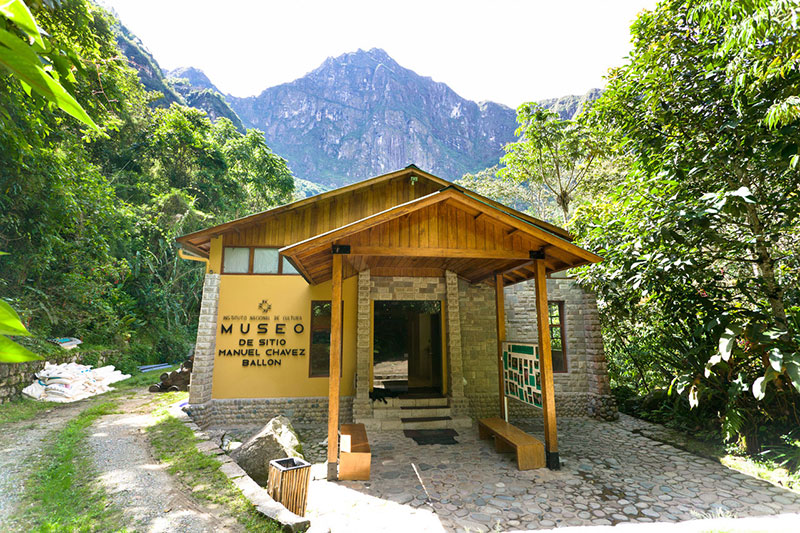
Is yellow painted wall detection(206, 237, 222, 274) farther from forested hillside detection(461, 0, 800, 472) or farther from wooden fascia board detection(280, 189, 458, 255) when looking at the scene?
forested hillside detection(461, 0, 800, 472)

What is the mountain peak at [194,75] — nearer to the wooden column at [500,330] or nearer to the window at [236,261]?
the window at [236,261]

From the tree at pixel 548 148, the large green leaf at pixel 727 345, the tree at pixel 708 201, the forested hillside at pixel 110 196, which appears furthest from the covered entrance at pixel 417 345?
the forested hillside at pixel 110 196

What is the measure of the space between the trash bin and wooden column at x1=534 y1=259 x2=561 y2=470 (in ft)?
11.9

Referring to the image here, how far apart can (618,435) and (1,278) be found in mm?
15059

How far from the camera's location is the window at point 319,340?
8.71 m

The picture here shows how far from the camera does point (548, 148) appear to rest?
14859mm

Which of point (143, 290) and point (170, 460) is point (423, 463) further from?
point (143, 290)

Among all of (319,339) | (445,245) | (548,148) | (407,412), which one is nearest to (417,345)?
(407,412)

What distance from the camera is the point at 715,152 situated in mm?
5566

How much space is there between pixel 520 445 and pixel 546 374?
1.11 m

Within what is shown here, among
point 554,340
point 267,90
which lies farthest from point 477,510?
point 267,90

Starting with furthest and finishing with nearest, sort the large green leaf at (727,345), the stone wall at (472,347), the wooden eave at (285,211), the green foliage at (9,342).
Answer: the stone wall at (472,347), the wooden eave at (285,211), the large green leaf at (727,345), the green foliage at (9,342)

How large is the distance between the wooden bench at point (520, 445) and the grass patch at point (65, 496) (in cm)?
492

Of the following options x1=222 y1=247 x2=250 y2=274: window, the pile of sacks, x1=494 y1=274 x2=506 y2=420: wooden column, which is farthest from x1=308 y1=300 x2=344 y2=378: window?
the pile of sacks
